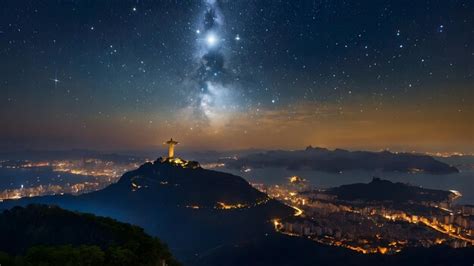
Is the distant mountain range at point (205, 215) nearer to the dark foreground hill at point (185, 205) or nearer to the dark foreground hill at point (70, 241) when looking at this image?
the dark foreground hill at point (185, 205)

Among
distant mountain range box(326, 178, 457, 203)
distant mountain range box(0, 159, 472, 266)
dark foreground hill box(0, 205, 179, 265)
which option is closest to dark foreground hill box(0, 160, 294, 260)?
distant mountain range box(0, 159, 472, 266)

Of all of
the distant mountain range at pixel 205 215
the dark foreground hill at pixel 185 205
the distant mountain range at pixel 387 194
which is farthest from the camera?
the distant mountain range at pixel 387 194

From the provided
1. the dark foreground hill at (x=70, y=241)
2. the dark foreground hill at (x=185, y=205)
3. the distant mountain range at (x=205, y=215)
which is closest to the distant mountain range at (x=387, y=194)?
the dark foreground hill at (x=185, y=205)

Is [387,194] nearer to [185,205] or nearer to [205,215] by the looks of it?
[205,215]

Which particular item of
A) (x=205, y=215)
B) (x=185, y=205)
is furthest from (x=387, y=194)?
(x=185, y=205)

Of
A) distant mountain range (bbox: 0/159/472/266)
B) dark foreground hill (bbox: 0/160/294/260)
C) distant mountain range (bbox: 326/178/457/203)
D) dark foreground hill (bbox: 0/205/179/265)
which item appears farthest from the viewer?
distant mountain range (bbox: 326/178/457/203)

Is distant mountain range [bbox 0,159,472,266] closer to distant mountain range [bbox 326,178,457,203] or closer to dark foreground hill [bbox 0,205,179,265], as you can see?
dark foreground hill [bbox 0,205,179,265]
